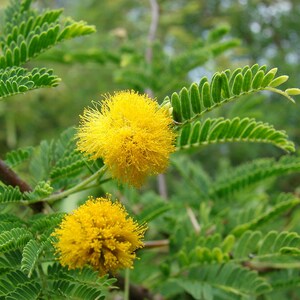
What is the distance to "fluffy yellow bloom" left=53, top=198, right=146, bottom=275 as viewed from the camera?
2.77ft

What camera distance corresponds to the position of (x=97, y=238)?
850 millimetres

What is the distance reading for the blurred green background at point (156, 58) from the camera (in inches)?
88.4

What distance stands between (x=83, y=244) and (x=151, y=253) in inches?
38.0

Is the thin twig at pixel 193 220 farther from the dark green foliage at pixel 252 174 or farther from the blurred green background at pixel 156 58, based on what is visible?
the blurred green background at pixel 156 58

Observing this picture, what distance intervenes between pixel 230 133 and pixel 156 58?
1217 mm

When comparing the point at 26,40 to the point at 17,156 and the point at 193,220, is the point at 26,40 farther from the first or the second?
the point at 193,220

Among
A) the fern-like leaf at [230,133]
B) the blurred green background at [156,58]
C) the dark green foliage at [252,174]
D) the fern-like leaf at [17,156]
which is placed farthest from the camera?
the blurred green background at [156,58]

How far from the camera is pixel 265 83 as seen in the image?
96 cm

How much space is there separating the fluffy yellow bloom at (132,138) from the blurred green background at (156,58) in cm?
119

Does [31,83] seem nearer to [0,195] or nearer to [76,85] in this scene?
[0,195]

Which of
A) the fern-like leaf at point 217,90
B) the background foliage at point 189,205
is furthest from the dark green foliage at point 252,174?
the fern-like leaf at point 217,90

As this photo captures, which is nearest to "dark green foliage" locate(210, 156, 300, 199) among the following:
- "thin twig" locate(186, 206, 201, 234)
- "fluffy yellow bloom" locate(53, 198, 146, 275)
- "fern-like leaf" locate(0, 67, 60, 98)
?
"thin twig" locate(186, 206, 201, 234)

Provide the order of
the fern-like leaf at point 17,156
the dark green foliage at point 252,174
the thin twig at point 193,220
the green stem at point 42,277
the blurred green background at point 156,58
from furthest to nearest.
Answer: the blurred green background at point 156,58 → the thin twig at point 193,220 → the dark green foliage at point 252,174 → the fern-like leaf at point 17,156 → the green stem at point 42,277

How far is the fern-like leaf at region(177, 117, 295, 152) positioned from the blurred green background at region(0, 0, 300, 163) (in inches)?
36.9
